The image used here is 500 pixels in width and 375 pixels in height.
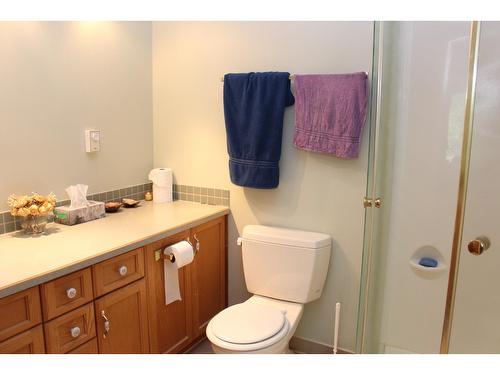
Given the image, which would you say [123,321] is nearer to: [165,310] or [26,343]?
[165,310]

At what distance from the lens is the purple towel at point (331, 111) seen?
1.96m

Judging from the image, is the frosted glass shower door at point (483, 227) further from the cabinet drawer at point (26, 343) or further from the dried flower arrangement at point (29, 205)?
the dried flower arrangement at point (29, 205)

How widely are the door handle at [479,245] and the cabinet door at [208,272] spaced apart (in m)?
1.33

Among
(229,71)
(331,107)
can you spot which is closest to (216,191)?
(229,71)

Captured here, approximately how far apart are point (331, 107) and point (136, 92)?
49.3 inches

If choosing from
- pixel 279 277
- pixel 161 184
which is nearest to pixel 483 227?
pixel 279 277

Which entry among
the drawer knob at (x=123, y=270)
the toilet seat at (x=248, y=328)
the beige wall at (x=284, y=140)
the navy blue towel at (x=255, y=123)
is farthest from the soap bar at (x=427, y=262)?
the drawer knob at (x=123, y=270)

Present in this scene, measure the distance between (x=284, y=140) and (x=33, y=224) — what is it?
4.36ft

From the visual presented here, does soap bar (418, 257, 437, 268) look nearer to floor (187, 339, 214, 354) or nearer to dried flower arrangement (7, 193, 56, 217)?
floor (187, 339, 214, 354)

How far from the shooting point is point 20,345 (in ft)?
4.58

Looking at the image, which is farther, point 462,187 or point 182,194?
point 182,194

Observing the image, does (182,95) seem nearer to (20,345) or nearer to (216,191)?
(216,191)

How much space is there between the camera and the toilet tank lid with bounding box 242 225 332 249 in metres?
2.11

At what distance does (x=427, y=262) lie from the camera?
1930mm
